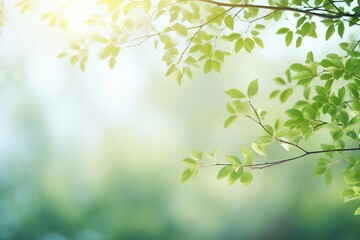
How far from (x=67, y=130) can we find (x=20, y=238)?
292cm

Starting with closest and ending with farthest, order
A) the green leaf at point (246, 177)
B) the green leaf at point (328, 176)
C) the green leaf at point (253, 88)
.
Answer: the green leaf at point (253, 88)
the green leaf at point (246, 177)
the green leaf at point (328, 176)

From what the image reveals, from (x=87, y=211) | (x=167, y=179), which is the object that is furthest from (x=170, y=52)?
(x=87, y=211)

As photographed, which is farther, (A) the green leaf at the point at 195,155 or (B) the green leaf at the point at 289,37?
(B) the green leaf at the point at 289,37

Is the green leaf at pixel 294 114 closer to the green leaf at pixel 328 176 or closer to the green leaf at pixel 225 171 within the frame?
the green leaf at pixel 225 171

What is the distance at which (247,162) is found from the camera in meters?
1.86

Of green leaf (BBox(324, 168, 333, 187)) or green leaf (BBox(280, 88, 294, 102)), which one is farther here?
green leaf (BBox(324, 168, 333, 187))

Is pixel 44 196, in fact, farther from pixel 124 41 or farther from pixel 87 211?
pixel 124 41

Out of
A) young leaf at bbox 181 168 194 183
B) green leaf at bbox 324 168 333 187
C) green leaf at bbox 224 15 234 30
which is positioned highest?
green leaf at bbox 224 15 234 30

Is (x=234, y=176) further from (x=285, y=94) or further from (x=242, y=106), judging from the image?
(x=285, y=94)

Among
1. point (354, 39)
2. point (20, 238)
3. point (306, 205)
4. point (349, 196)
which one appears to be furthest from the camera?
point (20, 238)

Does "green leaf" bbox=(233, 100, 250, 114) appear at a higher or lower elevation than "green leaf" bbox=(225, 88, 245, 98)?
lower

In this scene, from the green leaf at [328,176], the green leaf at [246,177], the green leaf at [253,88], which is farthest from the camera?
the green leaf at [328,176]

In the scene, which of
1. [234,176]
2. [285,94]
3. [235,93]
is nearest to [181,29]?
[235,93]

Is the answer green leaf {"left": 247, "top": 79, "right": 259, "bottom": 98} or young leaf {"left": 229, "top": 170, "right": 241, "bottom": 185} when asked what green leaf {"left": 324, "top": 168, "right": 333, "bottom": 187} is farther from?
green leaf {"left": 247, "top": 79, "right": 259, "bottom": 98}
